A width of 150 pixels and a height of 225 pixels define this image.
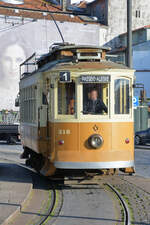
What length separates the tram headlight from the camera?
10257mm

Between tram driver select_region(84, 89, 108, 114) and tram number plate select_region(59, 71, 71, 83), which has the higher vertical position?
tram number plate select_region(59, 71, 71, 83)

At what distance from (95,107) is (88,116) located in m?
0.27

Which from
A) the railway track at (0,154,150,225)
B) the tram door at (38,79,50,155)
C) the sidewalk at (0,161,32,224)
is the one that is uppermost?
→ the tram door at (38,79,50,155)

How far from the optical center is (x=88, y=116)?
10.5 m

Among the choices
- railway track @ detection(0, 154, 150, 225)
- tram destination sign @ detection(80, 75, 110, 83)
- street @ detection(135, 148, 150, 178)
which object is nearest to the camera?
railway track @ detection(0, 154, 150, 225)

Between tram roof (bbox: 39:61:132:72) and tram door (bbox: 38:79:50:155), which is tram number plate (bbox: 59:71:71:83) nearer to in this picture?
tram roof (bbox: 39:61:132:72)

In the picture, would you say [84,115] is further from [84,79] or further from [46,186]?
[46,186]

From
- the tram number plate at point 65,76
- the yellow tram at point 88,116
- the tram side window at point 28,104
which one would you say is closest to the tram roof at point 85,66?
the yellow tram at point 88,116

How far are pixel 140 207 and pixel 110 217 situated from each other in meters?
1.06

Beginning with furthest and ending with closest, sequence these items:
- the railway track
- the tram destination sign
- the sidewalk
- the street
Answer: the street → the tram destination sign → the sidewalk → the railway track

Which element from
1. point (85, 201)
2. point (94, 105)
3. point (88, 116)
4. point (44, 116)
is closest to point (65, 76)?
point (94, 105)

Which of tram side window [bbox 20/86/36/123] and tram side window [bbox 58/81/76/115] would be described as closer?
tram side window [bbox 58/81/76/115]

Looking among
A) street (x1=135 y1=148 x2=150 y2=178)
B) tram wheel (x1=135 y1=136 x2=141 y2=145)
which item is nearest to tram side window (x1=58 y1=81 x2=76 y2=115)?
street (x1=135 y1=148 x2=150 y2=178)

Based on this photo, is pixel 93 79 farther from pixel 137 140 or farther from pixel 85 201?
pixel 137 140
